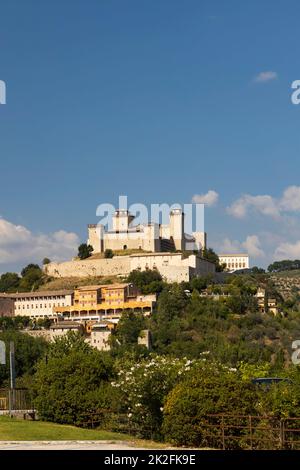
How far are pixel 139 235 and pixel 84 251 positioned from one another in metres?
6.98

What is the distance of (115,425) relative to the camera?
89.2 feet

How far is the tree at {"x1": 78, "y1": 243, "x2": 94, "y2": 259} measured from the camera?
11112cm

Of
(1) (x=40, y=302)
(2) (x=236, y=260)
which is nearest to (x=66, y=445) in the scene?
(1) (x=40, y=302)

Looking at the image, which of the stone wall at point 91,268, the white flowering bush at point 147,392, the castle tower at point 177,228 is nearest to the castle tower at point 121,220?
the castle tower at point 177,228

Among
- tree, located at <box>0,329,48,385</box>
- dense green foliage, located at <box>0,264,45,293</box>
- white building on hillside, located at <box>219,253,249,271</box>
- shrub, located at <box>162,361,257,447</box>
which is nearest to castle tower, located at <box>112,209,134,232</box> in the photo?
dense green foliage, located at <box>0,264,45,293</box>

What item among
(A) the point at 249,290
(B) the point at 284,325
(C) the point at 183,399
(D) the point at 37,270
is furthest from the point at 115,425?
(D) the point at 37,270

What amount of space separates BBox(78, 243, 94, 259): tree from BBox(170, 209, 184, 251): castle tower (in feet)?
34.5

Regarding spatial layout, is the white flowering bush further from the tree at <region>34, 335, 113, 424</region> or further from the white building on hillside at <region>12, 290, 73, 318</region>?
the white building on hillside at <region>12, 290, 73, 318</region>

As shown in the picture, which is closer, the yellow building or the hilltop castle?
the yellow building

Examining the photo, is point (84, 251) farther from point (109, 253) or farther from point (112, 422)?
point (112, 422)

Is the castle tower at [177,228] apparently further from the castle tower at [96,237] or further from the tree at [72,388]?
the tree at [72,388]

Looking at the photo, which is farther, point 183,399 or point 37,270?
point 37,270
